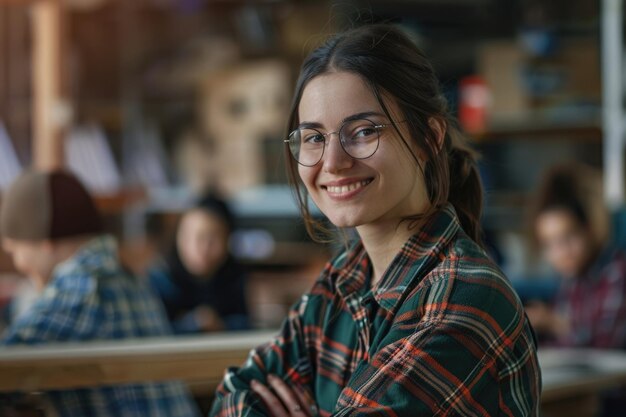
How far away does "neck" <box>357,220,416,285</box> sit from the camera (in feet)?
3.86

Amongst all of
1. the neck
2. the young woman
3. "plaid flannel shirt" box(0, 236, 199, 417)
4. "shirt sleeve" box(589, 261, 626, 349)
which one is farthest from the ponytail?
"shirt sleeve" box(589, 261, 626, 349)

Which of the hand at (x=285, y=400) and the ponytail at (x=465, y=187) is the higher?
the ponytail at (x=465, y=187)

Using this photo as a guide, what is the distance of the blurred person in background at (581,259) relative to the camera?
3145 mm

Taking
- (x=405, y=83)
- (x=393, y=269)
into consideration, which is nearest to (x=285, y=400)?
(x=393, y=269)

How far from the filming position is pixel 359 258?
1.27m

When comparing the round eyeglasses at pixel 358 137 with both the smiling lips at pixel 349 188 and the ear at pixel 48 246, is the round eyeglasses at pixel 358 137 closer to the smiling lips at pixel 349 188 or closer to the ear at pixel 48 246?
the smiling lips at pixel 349 188

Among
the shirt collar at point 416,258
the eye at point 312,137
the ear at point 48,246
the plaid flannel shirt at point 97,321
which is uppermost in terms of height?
the eye at point 312,137

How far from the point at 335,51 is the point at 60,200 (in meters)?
1.12

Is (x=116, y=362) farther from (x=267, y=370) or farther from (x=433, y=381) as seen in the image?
(x=433, y=381)

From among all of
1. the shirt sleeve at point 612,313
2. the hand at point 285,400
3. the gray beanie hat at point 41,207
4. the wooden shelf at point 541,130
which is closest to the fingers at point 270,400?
the hand at point 285,400

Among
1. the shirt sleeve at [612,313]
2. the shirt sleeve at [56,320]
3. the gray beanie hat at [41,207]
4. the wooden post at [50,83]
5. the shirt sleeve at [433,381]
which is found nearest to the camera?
the shirt sleeve at [433,381]

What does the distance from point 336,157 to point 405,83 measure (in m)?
0.13

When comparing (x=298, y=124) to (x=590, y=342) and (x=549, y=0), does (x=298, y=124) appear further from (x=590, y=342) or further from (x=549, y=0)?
(x=549, y=0)

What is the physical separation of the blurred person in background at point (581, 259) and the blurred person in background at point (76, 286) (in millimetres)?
1646
